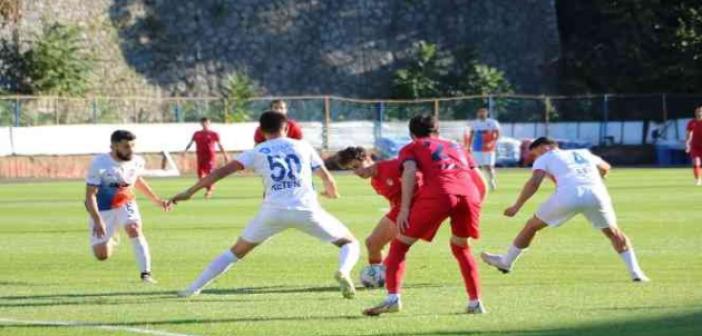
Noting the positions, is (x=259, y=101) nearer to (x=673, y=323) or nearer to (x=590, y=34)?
(x=590, y=34)

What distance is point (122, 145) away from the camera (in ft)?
56.3

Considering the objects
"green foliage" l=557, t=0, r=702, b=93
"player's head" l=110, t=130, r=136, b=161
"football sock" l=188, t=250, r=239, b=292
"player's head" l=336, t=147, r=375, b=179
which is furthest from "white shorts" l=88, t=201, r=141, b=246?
"green foliage" l=557, t=0, r=702, b=93

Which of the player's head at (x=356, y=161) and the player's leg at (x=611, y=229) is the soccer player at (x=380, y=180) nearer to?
the player's head at (x=356, y=161)

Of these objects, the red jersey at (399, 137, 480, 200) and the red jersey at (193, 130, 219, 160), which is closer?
the red jersey at (399, 137, 480, 200)

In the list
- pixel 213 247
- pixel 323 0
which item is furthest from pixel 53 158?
pixel 213 247

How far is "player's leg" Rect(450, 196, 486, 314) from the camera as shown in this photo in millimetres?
13445

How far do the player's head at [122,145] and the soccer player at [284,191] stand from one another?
2788 millimetres

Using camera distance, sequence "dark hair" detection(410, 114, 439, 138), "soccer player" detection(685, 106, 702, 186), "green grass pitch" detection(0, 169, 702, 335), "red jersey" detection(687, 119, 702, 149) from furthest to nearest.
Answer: "red jersey" detection(687, 119, 702, 149) → "soccer player" detection(685, 106, 702, 186) → "dark hair" detection(410, 114, 439, 138) → "green grass pitch" detection(0, 169, 702, 335)

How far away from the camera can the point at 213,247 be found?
70.4 ft

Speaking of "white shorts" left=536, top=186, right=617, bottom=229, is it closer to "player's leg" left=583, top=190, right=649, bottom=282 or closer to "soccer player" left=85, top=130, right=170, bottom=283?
"player's leg" left=583, top=190, right=649, bottom=282

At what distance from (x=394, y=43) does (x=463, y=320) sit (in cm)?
5190

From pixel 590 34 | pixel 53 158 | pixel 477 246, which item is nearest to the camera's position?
pixel 477 246

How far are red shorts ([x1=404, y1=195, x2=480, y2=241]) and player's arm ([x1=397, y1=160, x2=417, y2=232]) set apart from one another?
0.19 ft

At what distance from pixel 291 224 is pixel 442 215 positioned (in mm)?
1560
